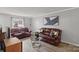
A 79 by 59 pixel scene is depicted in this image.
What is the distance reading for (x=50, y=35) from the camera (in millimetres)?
1444

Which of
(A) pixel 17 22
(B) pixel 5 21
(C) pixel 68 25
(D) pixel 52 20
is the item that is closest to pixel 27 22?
(A) pixel 17 22

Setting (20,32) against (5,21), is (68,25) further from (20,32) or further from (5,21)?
(5,21)

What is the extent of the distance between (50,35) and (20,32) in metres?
0.55

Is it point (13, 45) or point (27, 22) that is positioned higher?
point (27, 22)

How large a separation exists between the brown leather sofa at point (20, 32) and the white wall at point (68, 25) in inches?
4.8

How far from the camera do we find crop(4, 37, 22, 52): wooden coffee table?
1150 mm

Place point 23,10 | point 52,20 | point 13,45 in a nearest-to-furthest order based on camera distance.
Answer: point 23,10 → point 13,45 → point 52,20

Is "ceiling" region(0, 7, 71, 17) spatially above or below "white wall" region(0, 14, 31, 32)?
above

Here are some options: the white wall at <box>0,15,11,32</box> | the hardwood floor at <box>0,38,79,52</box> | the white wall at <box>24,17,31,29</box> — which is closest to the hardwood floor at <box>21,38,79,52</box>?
the hardwood floor at <box>0,38,79,52</box>

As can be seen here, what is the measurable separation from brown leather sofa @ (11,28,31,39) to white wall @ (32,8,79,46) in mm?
123

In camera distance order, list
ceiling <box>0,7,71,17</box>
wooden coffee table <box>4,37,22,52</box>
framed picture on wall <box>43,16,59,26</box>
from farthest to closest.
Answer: framed picture on wall <box>43,16,59,26</box> < wooden coffee table <box>4,37,22,52</box> < ceiling <box>0,7,71,17</box>

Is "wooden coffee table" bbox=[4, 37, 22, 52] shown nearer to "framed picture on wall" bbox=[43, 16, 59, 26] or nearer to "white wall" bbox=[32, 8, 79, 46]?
"white wall" bbox=[32, 8, 79, 46]
